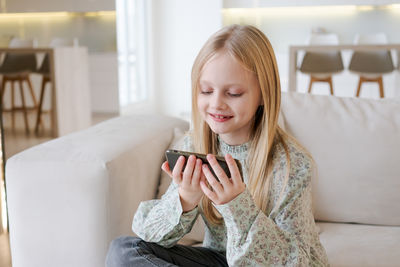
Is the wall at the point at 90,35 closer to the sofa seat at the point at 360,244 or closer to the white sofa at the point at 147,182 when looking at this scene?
the white sofa at the point at 147,182

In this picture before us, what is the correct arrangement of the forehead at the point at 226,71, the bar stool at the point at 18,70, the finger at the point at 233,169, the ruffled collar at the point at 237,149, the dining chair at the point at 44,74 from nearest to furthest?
the finger at the point at 233,169, the forehead at the point at 226,71, the ruffled collar at the point at 237,149, the bar stool at the point at 18,70, the dining chair at the point at 44,74

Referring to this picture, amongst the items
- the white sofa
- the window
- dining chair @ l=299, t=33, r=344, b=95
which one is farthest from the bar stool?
the window

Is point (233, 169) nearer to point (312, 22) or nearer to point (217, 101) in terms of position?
point (217, 101)

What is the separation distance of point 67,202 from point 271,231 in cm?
52

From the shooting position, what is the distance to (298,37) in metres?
5.78

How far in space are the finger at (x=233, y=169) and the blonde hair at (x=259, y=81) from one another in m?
0.15

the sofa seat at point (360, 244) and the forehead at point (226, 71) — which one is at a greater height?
the forehead at point (226, 71)

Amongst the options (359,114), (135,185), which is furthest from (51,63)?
(359,114)

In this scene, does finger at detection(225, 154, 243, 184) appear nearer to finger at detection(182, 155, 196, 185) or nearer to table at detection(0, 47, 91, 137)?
finger at detection(182, 155, 196, 185)

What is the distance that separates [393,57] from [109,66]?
2.30 metres

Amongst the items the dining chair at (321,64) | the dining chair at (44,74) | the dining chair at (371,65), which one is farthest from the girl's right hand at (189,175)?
the dining chair at (371,65)

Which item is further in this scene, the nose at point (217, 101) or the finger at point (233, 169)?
the nose at point (217, 101)

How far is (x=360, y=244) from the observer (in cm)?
128

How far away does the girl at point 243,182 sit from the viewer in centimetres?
88
